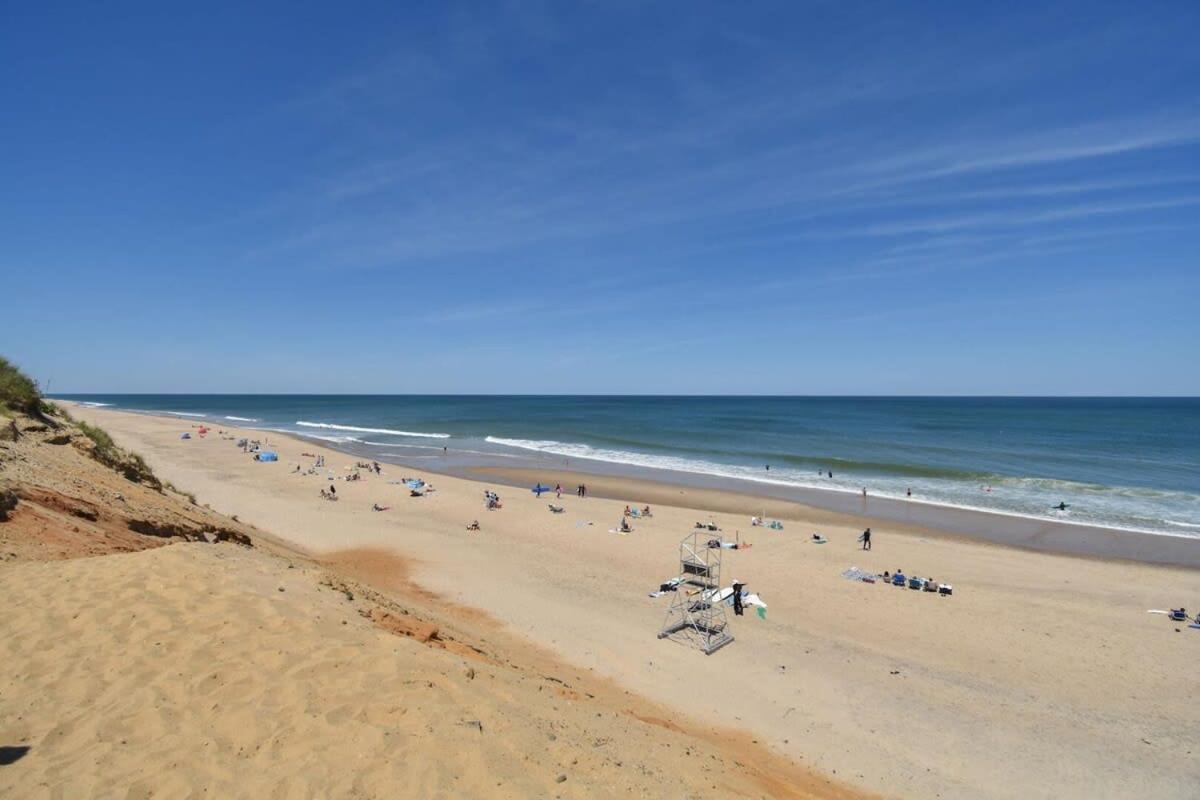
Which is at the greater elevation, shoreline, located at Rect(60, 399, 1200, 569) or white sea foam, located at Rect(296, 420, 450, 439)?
white sea foam, located at Rect(296, 420, 450, 439)

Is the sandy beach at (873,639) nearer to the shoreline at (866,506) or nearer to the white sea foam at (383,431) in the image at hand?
the shoreline at (866,506)

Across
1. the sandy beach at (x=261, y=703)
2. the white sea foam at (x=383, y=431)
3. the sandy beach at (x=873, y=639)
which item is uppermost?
the sandy beach at (x=261, y=703)

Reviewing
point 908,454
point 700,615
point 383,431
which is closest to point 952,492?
point 908,454

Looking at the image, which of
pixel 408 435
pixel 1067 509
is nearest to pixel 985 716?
pixel 1067 509

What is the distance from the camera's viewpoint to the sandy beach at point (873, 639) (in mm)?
10703

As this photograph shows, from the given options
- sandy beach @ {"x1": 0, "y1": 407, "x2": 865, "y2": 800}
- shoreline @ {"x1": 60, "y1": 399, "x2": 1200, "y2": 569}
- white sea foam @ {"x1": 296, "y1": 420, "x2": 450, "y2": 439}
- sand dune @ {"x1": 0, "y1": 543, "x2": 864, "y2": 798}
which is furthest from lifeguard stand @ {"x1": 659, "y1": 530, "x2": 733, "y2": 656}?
white sea foam @ {"x1": 296, "y1": 420, "x2": 450, "y2": 439}

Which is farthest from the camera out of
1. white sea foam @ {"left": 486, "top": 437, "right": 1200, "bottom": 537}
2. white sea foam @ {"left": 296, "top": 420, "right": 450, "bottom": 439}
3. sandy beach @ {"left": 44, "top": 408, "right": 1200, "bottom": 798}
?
white sea foam @ {"left": 296, "top": 420, "right": 450, "bottom": 439}

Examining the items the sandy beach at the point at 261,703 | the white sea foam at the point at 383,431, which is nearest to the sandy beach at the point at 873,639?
the sandy beach at the point at 261,703

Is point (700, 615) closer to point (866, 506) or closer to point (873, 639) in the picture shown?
point (873, 639)

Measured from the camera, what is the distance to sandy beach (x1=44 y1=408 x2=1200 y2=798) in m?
10.7

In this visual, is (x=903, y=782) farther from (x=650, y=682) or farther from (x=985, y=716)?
(x=650, y=682)

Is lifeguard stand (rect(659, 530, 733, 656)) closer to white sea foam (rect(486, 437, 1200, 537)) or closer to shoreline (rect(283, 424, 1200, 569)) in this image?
shoreline (rect(283, 424, 1200, 569))

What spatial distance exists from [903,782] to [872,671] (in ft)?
13.1

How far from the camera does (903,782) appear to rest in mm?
9781
